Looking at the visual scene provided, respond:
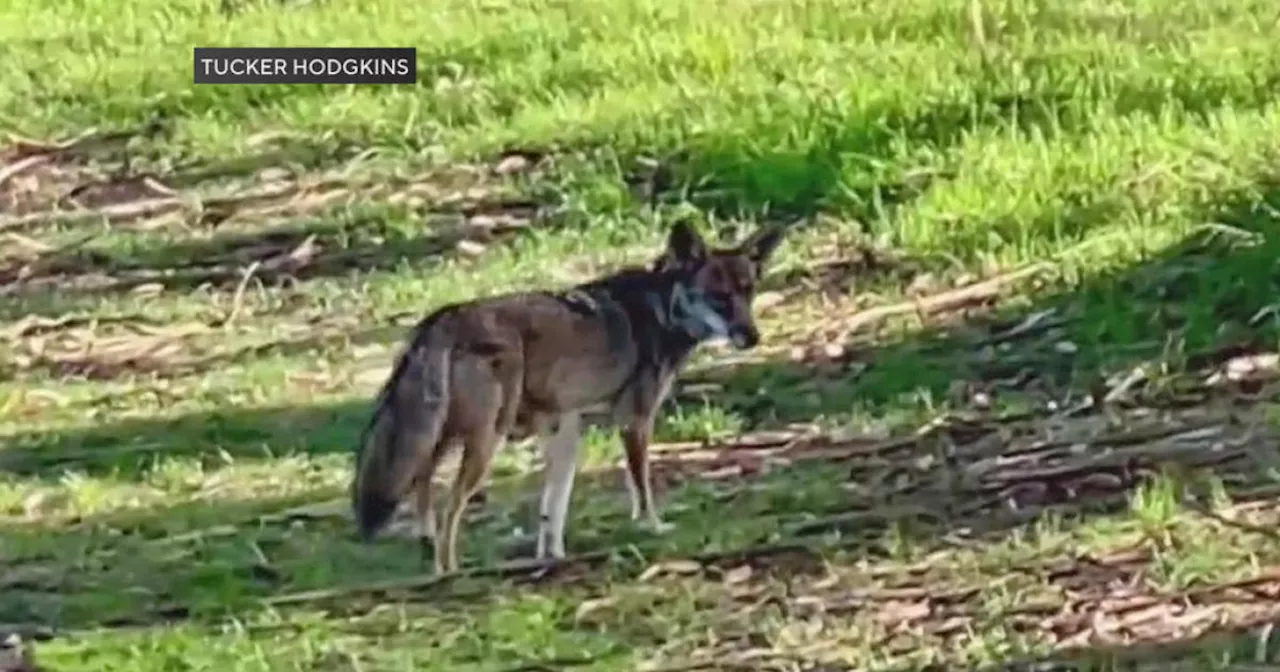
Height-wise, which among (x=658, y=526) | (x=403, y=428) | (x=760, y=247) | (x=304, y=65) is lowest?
(x=658, y=526)

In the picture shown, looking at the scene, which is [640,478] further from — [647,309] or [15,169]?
[15,169]

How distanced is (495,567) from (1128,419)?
1.83 feet

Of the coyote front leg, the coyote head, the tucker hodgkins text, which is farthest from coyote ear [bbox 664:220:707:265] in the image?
the tucker hodgkins text

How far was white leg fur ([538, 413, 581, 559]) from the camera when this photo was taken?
2662 millimetres

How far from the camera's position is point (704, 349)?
274 cm

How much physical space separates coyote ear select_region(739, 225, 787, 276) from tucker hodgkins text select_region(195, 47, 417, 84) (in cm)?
35

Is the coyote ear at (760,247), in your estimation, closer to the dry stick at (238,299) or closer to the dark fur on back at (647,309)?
the dark fur on back at (647,309)

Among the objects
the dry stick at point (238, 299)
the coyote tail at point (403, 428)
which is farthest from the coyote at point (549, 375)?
the dry stick at point (238, 299)

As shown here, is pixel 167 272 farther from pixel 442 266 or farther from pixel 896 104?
pixel 896 104

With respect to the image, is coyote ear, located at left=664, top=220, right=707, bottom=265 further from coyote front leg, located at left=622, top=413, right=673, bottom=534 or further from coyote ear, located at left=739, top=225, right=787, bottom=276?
coyote front leg, located at left=622, top=413, right=673, bottom=534

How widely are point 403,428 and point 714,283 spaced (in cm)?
30

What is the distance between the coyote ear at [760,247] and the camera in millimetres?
2719

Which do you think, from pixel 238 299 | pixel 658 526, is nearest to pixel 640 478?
pixel 658 526

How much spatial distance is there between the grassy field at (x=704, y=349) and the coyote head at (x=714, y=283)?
41 mm
